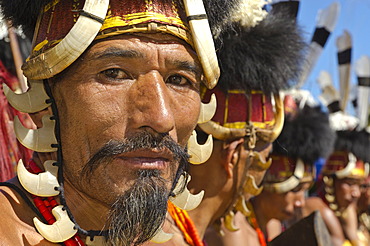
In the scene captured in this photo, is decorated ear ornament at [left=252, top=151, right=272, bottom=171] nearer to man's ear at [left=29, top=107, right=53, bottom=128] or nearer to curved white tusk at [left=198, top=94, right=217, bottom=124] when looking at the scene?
curved white tusk at [left=198, top=94, right=217, bottom=124]

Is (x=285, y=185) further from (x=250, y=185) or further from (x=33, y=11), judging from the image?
(x=33, y=11)

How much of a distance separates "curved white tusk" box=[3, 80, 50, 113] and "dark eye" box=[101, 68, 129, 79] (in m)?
0.29

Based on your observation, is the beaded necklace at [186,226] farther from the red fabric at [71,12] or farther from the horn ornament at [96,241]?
the red fabric at [71,12]

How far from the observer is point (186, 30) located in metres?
2.21

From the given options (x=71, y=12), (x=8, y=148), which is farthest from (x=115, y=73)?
(x=8, y=148)

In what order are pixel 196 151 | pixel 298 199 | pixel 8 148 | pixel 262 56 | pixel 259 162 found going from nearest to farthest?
pixel 196 151 < pixel 8 148 < pixel 262 56 < pixel 259 162 < pixel 298 199

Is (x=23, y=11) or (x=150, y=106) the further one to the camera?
(x=23, y=11)

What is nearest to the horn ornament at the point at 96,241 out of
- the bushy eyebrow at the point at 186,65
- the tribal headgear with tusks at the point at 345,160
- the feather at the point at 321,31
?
the bushy eyebrow at the point at 186,65

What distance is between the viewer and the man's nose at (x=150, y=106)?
6.54 ft

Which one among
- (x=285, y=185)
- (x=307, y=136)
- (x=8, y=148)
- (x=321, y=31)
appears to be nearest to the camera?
(x=8, y=148)

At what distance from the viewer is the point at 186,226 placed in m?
3.24

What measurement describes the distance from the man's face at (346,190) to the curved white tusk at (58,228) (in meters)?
7.19

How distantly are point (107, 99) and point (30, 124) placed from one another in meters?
1.84

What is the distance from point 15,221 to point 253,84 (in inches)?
79.8
